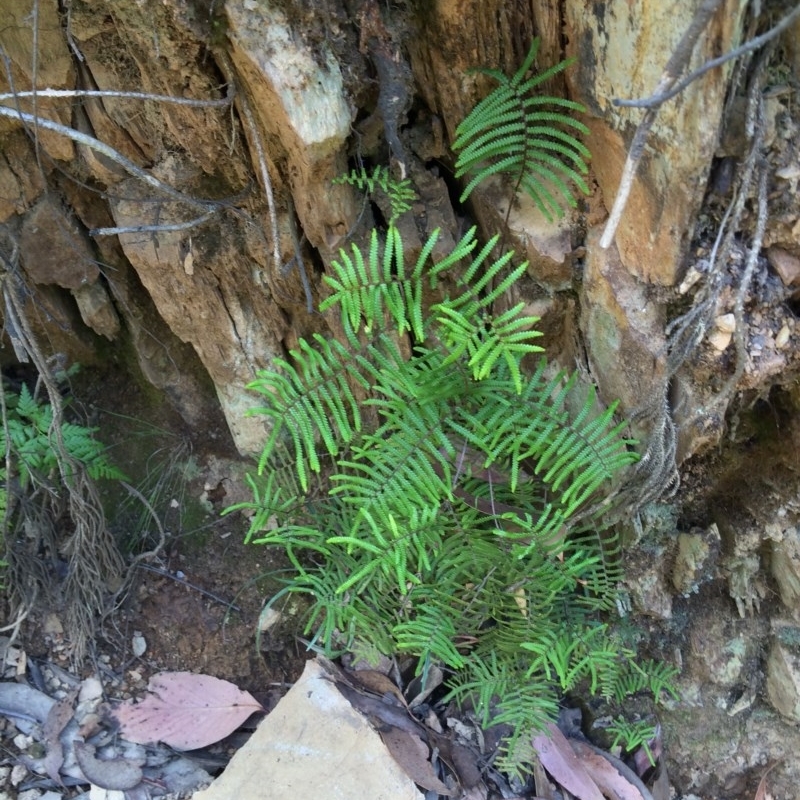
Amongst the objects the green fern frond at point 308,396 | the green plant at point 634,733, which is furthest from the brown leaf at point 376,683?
the green fern frond at point 308,396

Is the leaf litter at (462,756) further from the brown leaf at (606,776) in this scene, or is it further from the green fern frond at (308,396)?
the green fern frond at (308,396)

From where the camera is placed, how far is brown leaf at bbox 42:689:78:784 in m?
2.55

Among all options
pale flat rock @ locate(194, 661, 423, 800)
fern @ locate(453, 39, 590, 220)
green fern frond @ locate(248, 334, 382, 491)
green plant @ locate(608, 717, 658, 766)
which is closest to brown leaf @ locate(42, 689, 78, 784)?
pale flat rock @ locate(194, 661, 423, 800)

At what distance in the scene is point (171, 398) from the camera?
2951 millimetres

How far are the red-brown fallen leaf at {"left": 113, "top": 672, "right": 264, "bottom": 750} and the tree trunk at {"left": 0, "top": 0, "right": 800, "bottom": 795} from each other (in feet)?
3.71

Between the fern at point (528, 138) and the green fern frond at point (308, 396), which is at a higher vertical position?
the fern at point (528, 138)

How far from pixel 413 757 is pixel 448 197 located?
1843mm

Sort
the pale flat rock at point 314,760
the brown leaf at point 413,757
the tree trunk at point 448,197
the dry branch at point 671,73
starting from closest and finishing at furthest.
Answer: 1. the dry branch at point 671,73
2. the tree trunk at point 448,197
3. the pale flat rock at point 314,760
4. the brown leaf at point 413,757

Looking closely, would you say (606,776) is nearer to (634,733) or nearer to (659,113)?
(634,733)

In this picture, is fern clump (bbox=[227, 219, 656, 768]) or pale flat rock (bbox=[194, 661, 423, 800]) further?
pale flat rock (bbox=[194, 661, 423, 800])

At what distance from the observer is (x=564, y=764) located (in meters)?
2.61

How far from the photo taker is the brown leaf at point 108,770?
8.27ft

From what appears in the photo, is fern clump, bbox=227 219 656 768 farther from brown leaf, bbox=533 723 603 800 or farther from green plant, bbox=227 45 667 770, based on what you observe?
brown leaf, bbox=533 723 603 800

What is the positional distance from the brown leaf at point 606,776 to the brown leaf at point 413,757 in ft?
1.63
